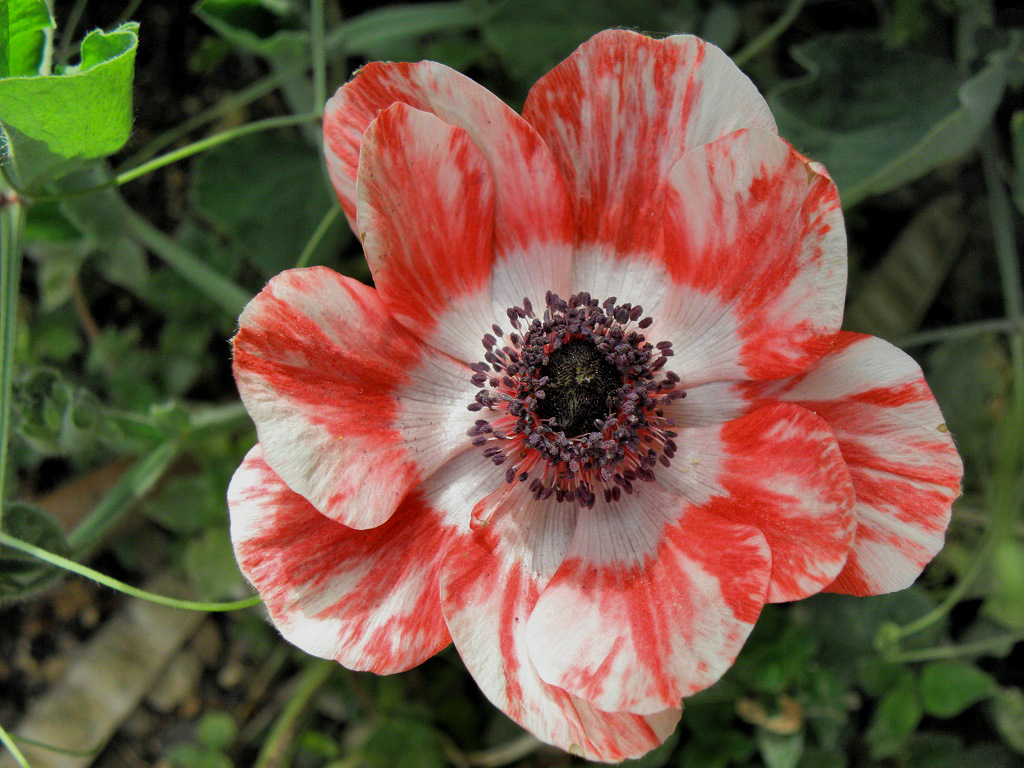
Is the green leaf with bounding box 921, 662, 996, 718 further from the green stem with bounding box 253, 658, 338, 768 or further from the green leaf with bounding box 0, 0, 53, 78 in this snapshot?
the green leaf with bounding box 0, 0, 53, 78

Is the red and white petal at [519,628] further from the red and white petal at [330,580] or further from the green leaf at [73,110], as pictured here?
the green leaf at [73,110]

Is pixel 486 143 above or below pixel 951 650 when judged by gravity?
above

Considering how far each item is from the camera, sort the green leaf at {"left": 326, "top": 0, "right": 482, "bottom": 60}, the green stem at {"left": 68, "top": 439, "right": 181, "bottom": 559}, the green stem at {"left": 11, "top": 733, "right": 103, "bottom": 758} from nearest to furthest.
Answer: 1. the green stem at {"left": 11, "top": 733, "right": 103, "bottom": 758}
2. the green stem at {"left": 68, "top": 439, "right": 181, "bottom": 559}
3. the green leaf at {"left": 326, "top": 0, "right": 482, "bottom": 60}

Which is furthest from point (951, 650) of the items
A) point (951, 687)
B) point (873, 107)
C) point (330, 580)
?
point (330, 580)

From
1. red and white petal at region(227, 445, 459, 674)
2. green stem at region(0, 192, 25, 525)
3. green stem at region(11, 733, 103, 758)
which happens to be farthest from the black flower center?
green stem at region(11, 733, 103, 758)

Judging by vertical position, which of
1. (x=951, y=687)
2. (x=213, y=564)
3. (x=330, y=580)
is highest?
(x=330, y=580)

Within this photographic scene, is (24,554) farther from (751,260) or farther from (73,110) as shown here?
(751,260)

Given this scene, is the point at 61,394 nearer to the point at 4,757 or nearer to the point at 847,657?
the point at 4,757
